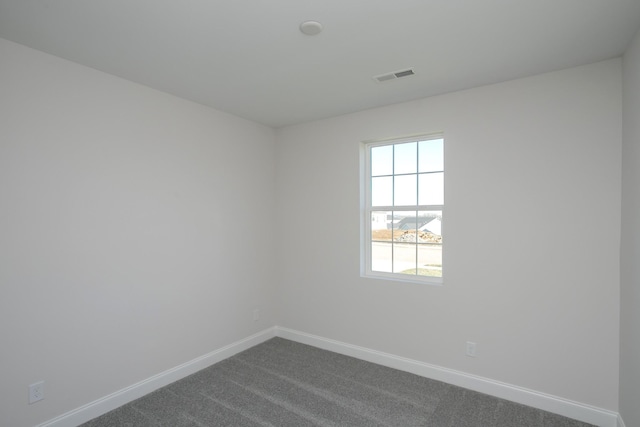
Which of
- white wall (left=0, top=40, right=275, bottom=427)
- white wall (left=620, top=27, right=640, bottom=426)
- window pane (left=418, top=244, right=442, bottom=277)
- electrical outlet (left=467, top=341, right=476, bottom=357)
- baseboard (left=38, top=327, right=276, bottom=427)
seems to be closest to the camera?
white wall (left=620, top=27, right=640, bottom=426)

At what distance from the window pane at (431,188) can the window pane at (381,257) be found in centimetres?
60

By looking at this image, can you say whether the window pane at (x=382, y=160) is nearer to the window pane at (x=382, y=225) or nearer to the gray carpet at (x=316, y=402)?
the window pane at (x=382, y=225)

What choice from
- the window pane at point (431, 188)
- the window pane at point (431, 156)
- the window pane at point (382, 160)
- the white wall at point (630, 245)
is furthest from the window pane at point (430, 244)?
the white wall at point (630, 245)

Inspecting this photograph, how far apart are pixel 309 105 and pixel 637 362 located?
3.17m

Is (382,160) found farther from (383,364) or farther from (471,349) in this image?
(383,364)

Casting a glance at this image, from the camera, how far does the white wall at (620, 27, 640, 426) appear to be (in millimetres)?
2016

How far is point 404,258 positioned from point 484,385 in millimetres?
1282

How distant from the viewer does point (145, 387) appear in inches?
111

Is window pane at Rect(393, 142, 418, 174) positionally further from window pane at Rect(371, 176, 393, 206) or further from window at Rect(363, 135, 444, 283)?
window pane at Rect(371, 176, 393, 206)

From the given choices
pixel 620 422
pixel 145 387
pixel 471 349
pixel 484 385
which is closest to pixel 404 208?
pixel 471 349

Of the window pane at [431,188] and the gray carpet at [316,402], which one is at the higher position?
the window pane at [431,188]

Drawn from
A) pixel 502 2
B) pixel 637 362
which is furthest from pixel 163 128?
pixel 637 362

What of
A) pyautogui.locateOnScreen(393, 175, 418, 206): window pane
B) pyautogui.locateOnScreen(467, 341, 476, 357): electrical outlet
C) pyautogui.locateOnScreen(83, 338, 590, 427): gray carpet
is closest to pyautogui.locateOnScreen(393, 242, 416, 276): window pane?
pyautogui.locateOnScreen(393, 175, 418, 206): window pane

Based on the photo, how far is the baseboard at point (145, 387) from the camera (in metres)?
2.39
